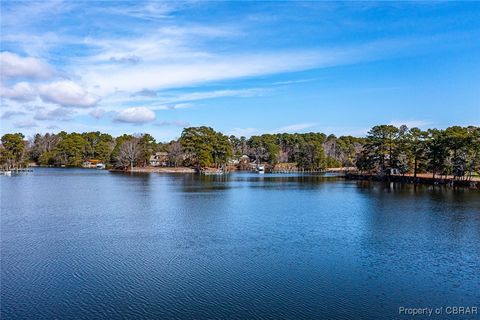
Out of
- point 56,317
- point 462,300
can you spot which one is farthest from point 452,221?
point 56,317

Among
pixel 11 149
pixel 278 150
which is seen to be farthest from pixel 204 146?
pixel 11 149

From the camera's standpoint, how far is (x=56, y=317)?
37.1 feet

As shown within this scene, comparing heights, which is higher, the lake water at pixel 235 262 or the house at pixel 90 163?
the house at pixel 90 163

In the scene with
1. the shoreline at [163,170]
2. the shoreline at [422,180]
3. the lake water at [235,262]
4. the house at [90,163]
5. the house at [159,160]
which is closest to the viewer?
the lake water at [235,262]

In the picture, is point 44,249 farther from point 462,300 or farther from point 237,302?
point 462,300

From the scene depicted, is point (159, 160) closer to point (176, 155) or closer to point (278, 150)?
point (176, 155)

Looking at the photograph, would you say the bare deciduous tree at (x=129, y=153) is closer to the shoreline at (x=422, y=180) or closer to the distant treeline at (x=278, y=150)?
the distant treeline at (x=278, y=150)

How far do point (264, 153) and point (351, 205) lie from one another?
249 feet

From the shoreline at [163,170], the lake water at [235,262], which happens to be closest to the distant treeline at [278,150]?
the shoreline at [163,170]

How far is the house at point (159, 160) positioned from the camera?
9844 centimetres

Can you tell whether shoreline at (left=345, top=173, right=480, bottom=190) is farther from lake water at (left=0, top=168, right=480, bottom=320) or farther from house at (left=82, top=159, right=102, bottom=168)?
house at (left=82, top=159, right=102, bottom=168)

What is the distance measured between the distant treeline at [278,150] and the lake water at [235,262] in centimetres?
2203

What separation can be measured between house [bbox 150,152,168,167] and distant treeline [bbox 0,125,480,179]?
1.86 m

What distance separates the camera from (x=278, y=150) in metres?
108
